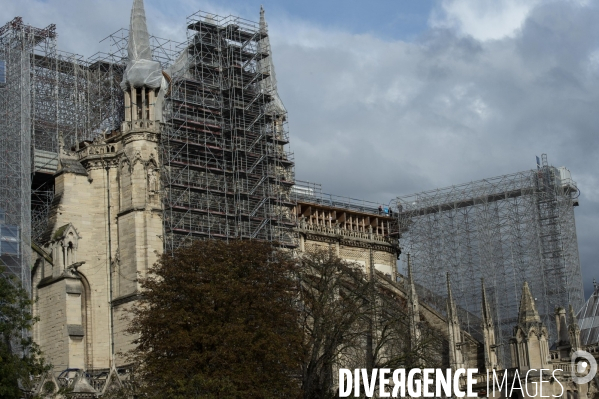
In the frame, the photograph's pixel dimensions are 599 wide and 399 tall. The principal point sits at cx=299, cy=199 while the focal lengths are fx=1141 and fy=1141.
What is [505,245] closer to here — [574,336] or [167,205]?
[574,336]

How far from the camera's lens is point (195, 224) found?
52250mm

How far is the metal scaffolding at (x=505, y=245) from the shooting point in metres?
64.2

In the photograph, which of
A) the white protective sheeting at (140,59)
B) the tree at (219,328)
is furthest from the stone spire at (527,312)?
the white protective sheeting at (140,59)

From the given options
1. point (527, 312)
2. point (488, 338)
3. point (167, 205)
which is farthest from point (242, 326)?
point (488, 338)

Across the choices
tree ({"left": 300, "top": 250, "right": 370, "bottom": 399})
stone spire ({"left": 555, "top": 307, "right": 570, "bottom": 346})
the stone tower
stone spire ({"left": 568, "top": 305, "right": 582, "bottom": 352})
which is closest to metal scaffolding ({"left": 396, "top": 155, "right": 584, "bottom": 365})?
stone spire ({"left": 555, "top": 307, "right": 570, "bottom": 346})

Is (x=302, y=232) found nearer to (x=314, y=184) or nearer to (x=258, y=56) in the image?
(x=314, y=184)

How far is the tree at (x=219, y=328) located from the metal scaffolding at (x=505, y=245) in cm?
2303

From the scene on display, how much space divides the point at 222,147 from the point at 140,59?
18.6ft

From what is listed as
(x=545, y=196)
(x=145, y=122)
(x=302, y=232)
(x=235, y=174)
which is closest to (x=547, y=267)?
(x=545, y=196)

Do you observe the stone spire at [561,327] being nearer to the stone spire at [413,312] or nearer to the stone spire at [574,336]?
the stone spire at [574,336]

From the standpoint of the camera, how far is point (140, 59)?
52.8 metres

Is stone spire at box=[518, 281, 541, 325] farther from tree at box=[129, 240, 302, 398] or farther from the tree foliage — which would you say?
tree at box=[129, 240, 302, 398]

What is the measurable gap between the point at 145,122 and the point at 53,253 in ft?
23.3

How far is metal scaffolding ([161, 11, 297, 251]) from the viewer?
171 feet
